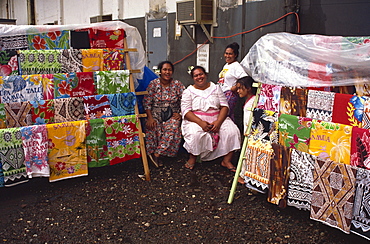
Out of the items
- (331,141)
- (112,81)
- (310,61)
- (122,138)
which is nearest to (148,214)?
(122,138)

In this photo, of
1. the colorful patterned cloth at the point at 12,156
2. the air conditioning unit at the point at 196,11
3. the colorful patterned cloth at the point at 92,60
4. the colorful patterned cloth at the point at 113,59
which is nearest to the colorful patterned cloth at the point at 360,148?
the colorful patterned cloth at the point at 113,59

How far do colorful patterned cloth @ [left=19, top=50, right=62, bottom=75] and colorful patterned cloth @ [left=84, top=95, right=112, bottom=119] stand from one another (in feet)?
1.53

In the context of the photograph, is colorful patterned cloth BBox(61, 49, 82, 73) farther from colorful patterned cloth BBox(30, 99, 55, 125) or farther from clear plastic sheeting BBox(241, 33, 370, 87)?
clear plastic sheeting BBox(241, 33, 370, 87)

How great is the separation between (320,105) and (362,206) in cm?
83

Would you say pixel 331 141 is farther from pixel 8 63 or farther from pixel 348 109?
pixel 8 63

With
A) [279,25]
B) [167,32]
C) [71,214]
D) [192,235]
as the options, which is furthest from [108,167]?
[167,32]

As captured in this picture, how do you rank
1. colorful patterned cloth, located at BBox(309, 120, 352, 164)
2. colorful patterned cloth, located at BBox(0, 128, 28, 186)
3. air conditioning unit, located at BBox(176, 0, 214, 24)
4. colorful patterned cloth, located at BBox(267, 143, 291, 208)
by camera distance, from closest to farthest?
colorful patterned cloth, located at BBox(309, 120, 352, 164) → colorful patterned cloth, located at BBox(267, 143, 291, 208) → colorful patterned cloth, located at BBox(0, 128, 28, 186) → air conditioning unit, located at BBox(176, 0, 214, 24)

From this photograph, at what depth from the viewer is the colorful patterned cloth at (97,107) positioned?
14.2ft

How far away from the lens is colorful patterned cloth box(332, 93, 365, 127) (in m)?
2.94

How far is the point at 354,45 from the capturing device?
10.1 feet

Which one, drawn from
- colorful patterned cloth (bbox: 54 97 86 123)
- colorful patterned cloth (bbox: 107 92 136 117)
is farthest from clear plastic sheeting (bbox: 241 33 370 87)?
colorful patterned cloth (bbox: 54 97 86 123)

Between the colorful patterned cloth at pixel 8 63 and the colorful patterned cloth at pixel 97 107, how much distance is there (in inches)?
31.2

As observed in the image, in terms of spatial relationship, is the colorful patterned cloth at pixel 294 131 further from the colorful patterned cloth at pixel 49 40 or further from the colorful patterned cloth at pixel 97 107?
the colorful patterned cloth at pixel 49 40

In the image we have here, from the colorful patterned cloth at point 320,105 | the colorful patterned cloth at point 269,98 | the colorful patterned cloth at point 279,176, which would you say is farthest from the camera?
the colorful patterned cloth at point 269,98
